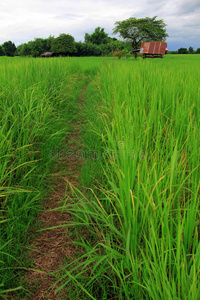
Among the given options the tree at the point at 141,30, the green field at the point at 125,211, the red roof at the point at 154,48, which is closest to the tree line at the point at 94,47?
the tree at the point at 141,30

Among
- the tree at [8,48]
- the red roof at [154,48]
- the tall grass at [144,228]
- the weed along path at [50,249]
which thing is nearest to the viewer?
the tall grass at [144,228]

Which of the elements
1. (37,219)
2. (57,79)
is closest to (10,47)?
(57,79)

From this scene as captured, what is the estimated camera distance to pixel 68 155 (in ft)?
7.52

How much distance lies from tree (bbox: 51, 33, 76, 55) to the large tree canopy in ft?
27.2

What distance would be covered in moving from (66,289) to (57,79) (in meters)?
3.16

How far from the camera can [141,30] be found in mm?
32781

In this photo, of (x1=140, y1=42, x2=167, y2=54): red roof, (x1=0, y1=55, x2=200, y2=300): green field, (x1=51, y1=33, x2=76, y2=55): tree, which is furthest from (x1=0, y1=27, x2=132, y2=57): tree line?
(x1=0, y1=55, x2=200, y2=300): green field

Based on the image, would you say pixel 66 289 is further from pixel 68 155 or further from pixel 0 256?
pixel 68 155

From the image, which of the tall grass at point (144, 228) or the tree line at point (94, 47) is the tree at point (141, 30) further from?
the tall grass at point (144, 228)

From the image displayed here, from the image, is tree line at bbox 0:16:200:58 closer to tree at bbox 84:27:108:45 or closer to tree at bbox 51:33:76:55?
tree at bbox 51:33:76:55

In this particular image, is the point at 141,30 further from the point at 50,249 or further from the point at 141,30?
the point at 50,249

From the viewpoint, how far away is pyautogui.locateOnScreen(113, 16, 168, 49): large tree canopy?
32.7m

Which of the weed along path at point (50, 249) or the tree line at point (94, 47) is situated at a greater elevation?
the tree line at point (94, 47)

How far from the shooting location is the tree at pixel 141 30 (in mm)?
32713
